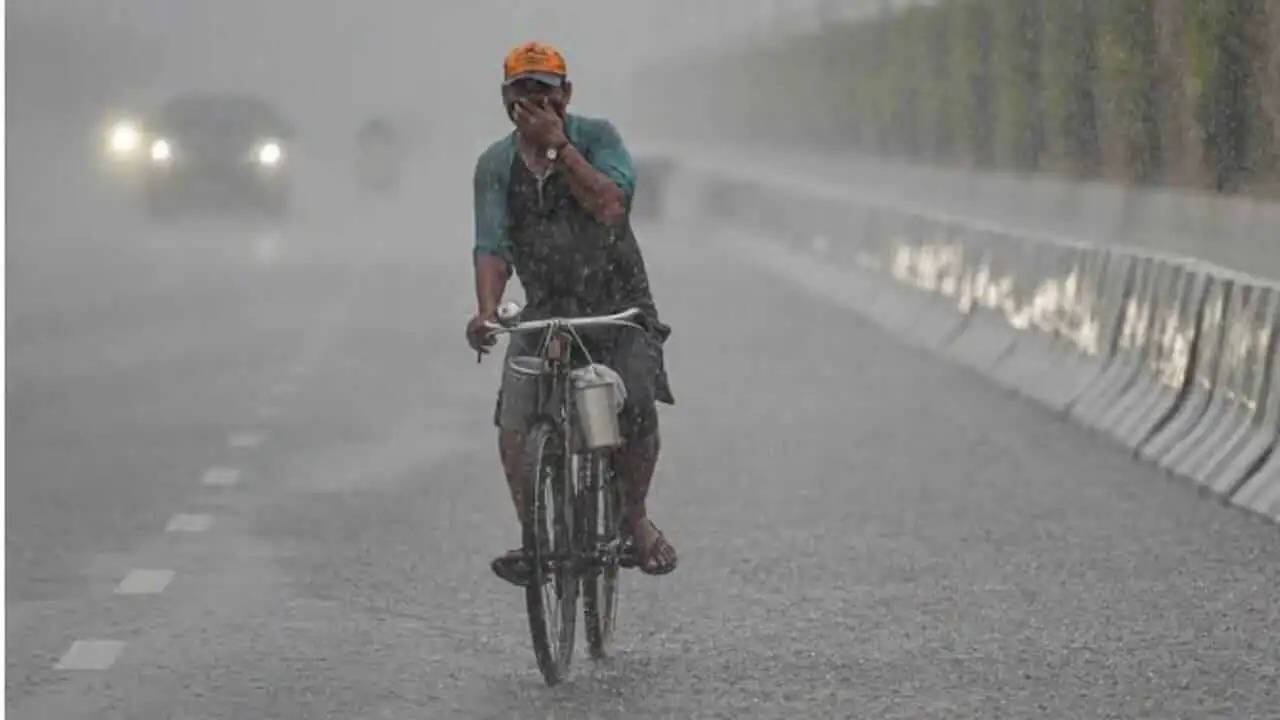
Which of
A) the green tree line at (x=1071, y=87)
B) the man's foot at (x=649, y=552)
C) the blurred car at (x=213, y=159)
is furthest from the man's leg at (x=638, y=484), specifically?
the blurred car at (x=213, y=159)

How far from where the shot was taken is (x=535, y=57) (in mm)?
8406

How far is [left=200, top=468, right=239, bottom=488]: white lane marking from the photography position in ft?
45.1

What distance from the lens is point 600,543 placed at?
8.90 metres

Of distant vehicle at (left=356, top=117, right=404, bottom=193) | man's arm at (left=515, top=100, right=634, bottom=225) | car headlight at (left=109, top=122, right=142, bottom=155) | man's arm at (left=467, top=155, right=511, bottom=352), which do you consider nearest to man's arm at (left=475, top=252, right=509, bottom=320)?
man's arm at (left=467, top=155, right=511, bottom=352)

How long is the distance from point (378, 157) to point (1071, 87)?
41.9 meters

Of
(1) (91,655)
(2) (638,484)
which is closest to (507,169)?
(2) (638,484)

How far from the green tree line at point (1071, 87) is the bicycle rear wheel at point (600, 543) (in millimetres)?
12558

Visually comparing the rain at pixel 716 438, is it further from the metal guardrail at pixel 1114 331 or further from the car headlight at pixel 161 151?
the car headlight at pixel 161 151

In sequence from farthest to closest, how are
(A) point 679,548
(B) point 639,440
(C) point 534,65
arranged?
(A) point 679,548 < (B) point 639,440 < (C) point 534,65

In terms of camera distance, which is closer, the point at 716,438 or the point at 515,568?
the point at 515,568

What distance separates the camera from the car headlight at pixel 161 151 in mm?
45688

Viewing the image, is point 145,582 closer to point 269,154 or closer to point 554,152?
point 554,152

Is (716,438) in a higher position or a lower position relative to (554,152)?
lower

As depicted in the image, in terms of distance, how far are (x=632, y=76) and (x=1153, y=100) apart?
10200cm
